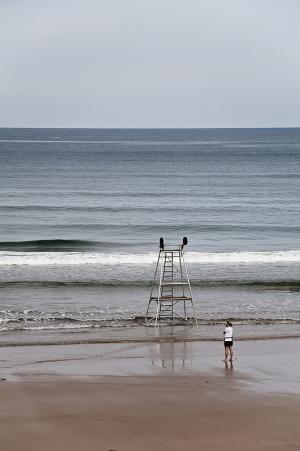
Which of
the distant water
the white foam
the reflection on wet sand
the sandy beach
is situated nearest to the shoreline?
the distant water

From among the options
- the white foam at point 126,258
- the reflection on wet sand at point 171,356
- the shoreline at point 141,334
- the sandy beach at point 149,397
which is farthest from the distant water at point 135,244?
the sandy beach at point 149,397

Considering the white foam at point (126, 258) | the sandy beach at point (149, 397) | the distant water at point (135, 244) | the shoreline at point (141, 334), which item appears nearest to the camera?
the sandy beach at point (149, 397)

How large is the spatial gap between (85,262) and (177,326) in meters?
14.2

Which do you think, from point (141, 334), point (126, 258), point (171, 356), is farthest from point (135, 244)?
point (171, 356)

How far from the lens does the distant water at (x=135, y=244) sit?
3244 cm

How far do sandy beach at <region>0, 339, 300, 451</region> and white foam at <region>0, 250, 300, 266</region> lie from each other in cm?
1649

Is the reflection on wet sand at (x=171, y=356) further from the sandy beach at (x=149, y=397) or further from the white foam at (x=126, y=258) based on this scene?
the white foam at (x=126, y=258)

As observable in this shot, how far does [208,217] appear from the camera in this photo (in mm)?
58250

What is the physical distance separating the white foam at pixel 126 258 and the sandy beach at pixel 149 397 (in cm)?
1649

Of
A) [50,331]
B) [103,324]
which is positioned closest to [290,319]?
[103,324]

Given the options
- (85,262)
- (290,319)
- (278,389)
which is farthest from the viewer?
(85,262)

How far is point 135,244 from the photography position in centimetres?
4788

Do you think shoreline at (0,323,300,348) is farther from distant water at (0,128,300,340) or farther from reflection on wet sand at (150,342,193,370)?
reflection on wet sand at (150,342,193,370)

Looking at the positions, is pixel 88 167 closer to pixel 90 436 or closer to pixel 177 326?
pixel 177 326
